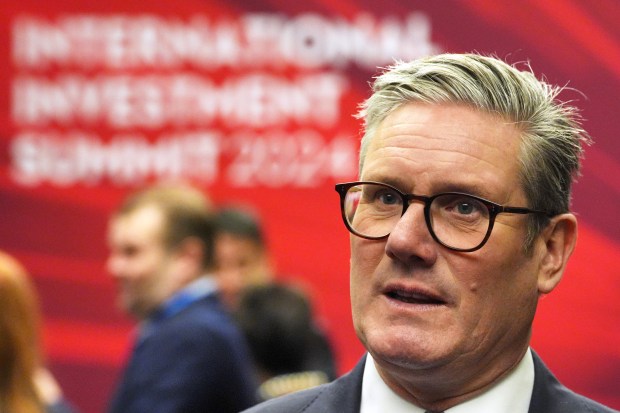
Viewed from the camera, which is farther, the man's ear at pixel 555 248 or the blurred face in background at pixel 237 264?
the blurred face in background at pixel 237 264

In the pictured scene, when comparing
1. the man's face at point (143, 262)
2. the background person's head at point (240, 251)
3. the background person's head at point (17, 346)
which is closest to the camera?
the background person's head at point (17, 346)

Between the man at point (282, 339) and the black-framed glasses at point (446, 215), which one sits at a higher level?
the black-framed glasses at point (446, 215)

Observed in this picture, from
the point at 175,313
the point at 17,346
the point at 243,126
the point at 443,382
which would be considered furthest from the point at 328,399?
the point at 243,126

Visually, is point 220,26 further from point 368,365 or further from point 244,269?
point 368,365

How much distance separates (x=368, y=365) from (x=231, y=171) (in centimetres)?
362

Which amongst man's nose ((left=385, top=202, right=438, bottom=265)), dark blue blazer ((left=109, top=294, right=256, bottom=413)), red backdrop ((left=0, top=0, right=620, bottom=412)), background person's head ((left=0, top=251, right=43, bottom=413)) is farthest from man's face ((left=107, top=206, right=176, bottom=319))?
man's nose ((left=385, top=202, right=438, bottom=265))

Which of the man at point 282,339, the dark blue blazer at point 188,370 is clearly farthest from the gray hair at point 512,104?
the man at point 282,339

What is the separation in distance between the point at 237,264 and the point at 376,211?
3.48 meters

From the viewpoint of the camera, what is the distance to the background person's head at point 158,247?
13.4 feet

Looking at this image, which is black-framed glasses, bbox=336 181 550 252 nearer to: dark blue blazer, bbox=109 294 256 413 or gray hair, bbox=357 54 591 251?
gray hair, bbox=357 54 591 251

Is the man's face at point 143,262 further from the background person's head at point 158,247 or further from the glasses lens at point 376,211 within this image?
the glasses lens at point 376,211

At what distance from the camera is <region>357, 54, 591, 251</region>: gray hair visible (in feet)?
6.07

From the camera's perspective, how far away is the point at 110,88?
570 cm

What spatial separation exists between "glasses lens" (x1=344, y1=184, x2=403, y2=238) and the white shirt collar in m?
0.23
